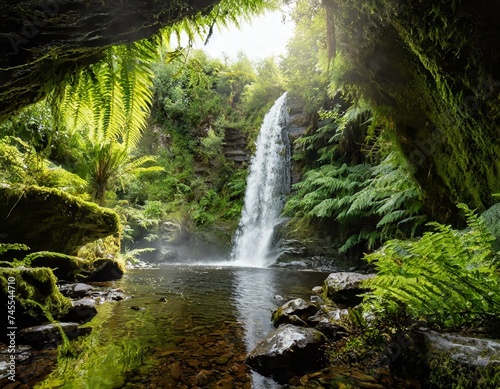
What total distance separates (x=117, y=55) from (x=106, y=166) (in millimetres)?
5007

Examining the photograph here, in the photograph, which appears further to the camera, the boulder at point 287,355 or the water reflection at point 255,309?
the water reflection at point 255,309

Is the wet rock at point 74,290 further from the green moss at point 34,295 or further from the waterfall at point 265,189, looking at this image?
the waterfall at point 265,189

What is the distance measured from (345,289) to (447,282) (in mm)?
2208

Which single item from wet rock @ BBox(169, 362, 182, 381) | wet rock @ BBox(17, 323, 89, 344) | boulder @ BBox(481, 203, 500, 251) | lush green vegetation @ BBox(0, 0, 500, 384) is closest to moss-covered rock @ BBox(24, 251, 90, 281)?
lush green vegetation @ BBox(0, 0, 500, 384)

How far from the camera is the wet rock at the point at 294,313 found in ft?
9.36

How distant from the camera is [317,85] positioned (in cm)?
1164

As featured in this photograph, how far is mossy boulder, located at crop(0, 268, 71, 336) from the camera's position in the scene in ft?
7.68

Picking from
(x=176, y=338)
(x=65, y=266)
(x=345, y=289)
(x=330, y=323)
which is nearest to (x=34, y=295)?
(x=176, y=338)

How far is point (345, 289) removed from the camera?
3.75 meters

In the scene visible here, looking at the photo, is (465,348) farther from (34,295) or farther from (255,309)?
(34,295)

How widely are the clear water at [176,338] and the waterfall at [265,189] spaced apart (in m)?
6.62

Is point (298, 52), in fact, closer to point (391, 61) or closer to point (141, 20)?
point (391, 61)

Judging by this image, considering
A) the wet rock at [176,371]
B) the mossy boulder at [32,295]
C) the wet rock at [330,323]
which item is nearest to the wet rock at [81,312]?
the mossy boulder at [32,295]

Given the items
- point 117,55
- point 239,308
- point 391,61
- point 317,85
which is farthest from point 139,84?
point 317,85
